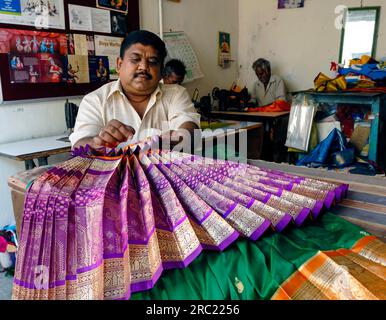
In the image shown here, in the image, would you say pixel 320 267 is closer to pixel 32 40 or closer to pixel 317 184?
pixel 317 184

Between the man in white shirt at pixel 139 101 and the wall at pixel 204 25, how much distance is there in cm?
191

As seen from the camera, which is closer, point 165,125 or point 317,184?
point 317,184

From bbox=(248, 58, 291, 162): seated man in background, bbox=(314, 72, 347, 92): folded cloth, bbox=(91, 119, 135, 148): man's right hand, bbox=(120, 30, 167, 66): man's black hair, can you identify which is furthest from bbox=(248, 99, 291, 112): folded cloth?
bbox=(91, 119, 135, 148): man's right hand

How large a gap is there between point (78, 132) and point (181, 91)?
67cm

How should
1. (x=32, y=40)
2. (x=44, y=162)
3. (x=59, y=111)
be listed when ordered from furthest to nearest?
A: (x=59, y=111), (x=32, y=40), (x=44, y=162)

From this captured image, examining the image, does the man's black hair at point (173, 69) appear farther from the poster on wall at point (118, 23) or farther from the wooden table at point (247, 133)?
the wooden table at point (247, 133)

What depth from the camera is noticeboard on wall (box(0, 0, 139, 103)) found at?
2400 millimetres

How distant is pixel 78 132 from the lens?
1480 millimetres

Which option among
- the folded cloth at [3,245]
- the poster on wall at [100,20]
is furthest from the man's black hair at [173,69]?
the folded cloth at [3,245]

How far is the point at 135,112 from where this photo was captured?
1.75 m

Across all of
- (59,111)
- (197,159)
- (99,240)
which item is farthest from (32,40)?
(99,240)

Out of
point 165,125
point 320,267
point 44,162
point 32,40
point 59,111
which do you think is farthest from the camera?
point 59,111

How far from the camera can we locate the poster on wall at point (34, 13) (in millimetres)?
2340

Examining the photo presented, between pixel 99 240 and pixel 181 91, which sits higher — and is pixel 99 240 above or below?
below
